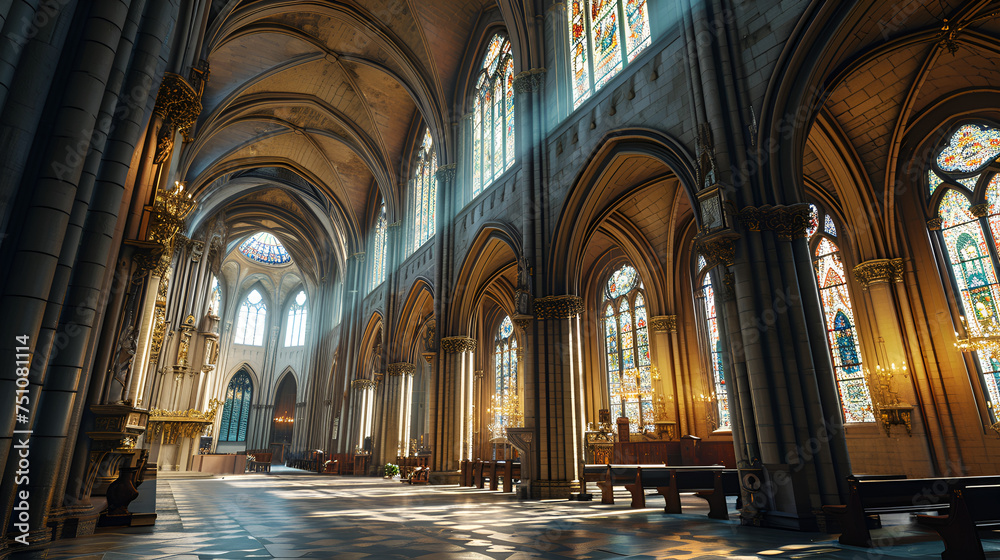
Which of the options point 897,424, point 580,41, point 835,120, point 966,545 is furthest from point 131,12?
point 897,424

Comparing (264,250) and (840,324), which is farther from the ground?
(264,250)

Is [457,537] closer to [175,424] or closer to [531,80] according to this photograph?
[531,80]

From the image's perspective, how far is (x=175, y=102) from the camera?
8.77m

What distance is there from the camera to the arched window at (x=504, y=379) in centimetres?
2280

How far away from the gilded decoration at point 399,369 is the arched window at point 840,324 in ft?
45.6

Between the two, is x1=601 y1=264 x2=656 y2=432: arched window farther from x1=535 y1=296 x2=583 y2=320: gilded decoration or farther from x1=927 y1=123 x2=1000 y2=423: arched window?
x1=927 y1=123 x2=1000 y2=423: arched window

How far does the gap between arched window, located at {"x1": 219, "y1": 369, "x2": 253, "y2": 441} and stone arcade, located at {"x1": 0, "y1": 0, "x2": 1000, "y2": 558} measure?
50.2 feet

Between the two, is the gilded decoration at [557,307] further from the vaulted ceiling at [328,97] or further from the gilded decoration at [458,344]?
the vaulted ceiling at [328,97]

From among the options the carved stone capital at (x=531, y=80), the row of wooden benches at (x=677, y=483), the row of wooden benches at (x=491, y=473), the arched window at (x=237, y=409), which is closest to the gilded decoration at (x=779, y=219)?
the row of wooden benches at (x=677, y=483)

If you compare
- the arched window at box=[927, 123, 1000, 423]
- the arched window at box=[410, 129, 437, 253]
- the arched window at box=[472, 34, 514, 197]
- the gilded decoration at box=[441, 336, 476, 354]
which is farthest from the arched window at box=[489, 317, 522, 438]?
the arched window at box=[927, 123, 1000, 423]

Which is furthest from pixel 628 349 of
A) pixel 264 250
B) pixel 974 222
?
pixel 264 250

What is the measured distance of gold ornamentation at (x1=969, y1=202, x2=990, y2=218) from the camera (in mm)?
10883

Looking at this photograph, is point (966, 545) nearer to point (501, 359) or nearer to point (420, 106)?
point (420, 106)

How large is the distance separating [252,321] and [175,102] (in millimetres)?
36098
